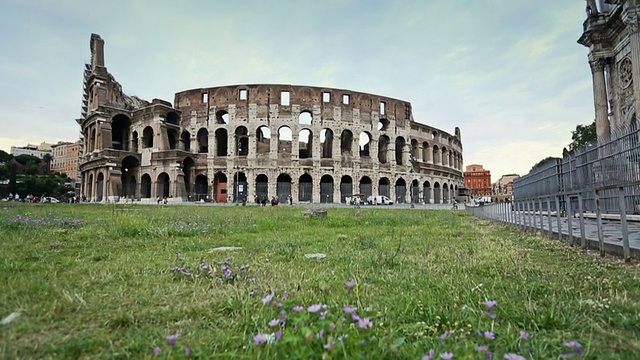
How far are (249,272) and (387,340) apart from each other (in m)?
1.62

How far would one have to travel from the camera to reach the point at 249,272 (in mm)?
2865

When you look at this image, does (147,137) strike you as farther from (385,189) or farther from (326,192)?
(385,189)

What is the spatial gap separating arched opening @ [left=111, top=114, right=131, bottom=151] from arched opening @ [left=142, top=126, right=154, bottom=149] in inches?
143

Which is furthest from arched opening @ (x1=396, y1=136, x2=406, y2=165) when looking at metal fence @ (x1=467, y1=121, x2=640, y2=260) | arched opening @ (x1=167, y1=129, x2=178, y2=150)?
metal fence @ (x1=467, y1=121, x2=640, y2=260)

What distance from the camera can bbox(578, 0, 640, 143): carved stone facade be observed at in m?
13.1

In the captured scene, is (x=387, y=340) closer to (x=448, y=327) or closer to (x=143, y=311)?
(x=448, y=327)

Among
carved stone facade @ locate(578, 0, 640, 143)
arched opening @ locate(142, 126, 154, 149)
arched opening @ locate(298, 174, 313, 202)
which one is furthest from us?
arched opening @ locate(142, 126, 154, 149)

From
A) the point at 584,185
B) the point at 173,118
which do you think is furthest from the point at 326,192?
the point at 584,185

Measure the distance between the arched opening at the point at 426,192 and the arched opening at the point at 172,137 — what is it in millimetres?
28000

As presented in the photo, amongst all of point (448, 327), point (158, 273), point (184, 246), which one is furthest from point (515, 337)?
point (184, 246)

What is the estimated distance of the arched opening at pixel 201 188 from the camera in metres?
35.4

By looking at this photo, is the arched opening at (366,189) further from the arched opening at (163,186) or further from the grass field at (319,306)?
the grass field at (319,306)

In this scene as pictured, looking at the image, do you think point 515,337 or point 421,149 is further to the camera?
point 421,149

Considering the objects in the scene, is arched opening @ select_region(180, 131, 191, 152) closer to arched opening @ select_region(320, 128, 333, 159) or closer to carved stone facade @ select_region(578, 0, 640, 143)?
arched opening @ select_region(320, 128, 333, 159)
